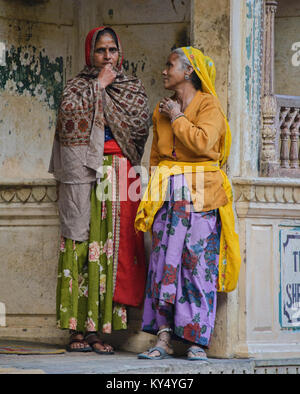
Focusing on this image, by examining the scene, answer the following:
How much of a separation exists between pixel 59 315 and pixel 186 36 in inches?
124

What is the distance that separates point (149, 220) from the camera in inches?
219

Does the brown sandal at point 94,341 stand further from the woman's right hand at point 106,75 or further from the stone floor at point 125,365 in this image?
the woman's right hand at point 106,75

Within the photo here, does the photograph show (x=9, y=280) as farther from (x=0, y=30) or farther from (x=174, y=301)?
(x=0, y=30)

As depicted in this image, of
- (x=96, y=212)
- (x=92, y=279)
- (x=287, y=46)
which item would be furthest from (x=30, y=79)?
(x=92, y=279)

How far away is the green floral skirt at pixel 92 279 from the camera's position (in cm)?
568

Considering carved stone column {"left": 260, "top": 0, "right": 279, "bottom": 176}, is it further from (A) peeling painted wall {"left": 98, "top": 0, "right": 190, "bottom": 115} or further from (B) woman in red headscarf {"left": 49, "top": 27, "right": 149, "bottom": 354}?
(A) peeling painted wall {"left": 98, "top": 0, "right": 190, "bottom": 115}

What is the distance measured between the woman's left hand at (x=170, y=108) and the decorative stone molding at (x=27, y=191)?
0.95 m

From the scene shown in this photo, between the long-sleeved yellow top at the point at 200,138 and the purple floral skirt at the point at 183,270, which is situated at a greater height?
the long-sleeved yellow top at the point at 200,138

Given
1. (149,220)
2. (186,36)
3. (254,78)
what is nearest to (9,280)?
(149,220)

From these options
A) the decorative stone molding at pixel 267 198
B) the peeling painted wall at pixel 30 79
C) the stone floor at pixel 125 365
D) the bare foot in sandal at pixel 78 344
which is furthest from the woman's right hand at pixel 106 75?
the peeling painted wall at pixel 30 79

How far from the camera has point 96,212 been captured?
5773mm

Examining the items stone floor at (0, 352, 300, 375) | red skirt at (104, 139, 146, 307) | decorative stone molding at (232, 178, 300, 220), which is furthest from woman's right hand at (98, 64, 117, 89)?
stone floor at (0, 352, 300, 375)

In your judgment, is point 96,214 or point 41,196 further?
point 41,196

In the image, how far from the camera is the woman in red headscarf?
225 inches
